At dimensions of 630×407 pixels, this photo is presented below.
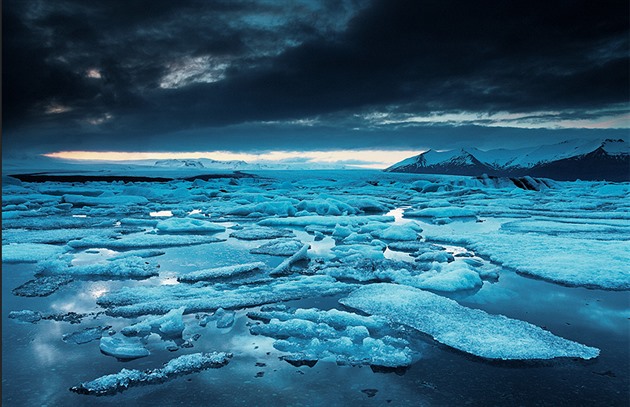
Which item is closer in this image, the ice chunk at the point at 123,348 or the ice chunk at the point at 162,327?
the ice chunk at the point at 123,348

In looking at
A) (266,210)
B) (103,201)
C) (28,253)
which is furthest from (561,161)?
(28,253)

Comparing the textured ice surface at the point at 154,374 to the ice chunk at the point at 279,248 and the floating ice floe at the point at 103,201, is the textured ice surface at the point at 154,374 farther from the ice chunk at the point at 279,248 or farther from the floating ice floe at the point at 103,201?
the floating ice floe at the point at 103,201

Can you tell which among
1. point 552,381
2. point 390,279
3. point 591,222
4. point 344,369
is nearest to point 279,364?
point 344,369

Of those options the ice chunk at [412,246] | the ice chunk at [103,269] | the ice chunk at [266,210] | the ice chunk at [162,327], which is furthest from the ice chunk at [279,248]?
the ice chunk at [266,210]

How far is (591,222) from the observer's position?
422 inches

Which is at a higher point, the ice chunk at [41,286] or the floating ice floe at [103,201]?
the ice chunk at [41,286]

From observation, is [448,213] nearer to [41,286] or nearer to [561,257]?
[561,257]

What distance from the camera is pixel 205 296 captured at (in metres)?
3.96

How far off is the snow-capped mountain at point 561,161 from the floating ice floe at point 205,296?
324 ft

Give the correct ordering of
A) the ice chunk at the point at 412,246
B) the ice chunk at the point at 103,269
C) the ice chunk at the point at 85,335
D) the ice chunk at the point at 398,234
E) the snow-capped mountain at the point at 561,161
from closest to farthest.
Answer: the ice chunk at the point at 85,335 → the ice chunk at the point at 103,269 → the ice chunk at the point at 412,246 → the ice chunk at the point at 398,234 → the snow-capped mountain at the point at 561,161

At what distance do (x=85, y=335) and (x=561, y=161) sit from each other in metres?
120

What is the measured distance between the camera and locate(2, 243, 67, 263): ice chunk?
18.3 feet

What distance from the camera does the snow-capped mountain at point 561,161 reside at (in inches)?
3952

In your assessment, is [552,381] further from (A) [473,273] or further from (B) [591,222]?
(B) [591,222]
